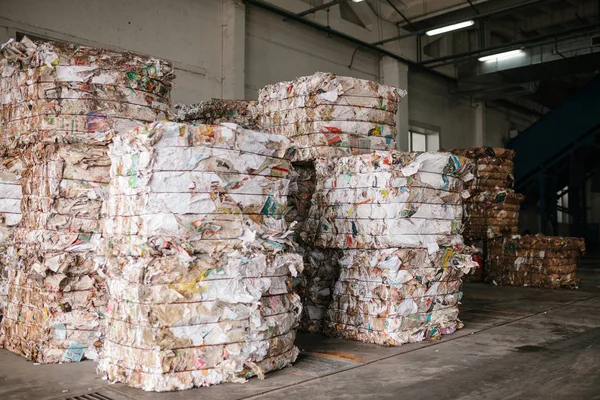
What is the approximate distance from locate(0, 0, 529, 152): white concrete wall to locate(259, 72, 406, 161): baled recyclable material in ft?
14.8

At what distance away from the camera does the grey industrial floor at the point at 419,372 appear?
11.8ft

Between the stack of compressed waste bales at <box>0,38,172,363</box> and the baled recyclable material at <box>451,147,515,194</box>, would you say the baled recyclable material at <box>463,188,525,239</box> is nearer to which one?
the baled recyclable material at <box>451,147,515,194</box>

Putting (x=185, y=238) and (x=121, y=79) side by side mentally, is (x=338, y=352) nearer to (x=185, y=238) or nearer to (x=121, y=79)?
(x=185, y=238)

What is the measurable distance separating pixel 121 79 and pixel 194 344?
233 centimetres

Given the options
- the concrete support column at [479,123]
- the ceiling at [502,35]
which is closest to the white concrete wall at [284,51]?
the ceiling at [502,35]

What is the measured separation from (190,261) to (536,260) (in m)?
7.63

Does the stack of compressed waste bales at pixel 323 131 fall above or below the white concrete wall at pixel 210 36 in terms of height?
below

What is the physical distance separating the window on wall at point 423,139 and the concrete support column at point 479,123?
2755 millimetres

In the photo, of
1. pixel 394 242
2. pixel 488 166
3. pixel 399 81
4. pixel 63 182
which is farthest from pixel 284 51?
pixel 63 182

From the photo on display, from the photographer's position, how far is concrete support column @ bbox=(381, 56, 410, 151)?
603 inches

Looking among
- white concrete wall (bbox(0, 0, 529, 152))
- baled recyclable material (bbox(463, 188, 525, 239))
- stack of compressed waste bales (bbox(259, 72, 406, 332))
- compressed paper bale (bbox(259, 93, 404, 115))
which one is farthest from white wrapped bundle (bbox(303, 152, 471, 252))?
white concrete wall (bbox(0, 0, 529, 152))

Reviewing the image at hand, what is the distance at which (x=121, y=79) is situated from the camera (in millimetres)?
4691

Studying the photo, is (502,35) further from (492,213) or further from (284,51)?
(492,213)

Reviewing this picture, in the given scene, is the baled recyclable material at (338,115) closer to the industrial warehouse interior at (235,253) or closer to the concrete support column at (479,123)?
the industrial warehouse interior at (235,253)
